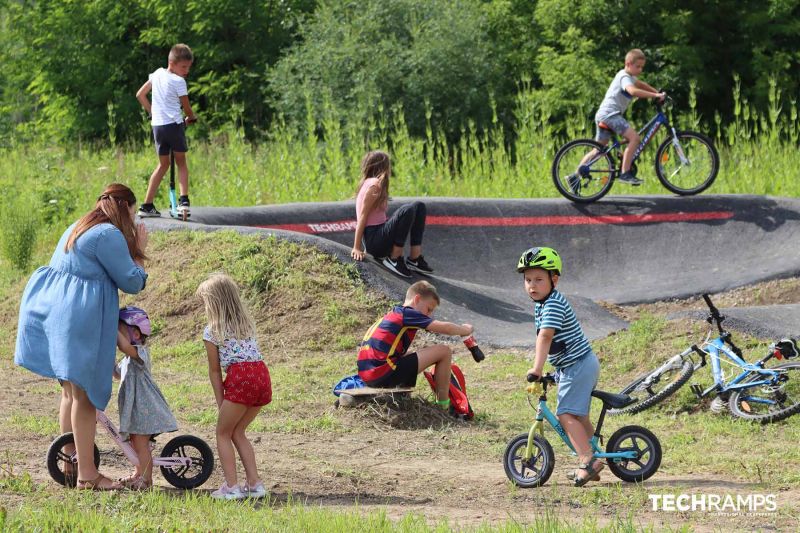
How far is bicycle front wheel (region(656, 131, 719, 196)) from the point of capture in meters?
14.6

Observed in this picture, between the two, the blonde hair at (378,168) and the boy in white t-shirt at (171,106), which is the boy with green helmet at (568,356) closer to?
the blonde hair at (378,168)

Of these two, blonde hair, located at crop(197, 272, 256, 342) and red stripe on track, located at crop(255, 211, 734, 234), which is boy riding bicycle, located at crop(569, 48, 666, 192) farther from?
blonde hair, located at crop(197, 272, 256, 342)

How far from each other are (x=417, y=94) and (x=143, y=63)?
1016 centimetres

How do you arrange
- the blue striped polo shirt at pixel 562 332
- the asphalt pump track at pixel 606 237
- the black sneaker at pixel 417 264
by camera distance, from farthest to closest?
1. the asphalt pump track at pixel 606 237
2. the black sneaker at pixel 417 264
3. the blue striped polo shirt at pixel 562 332

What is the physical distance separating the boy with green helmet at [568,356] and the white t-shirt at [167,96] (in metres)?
6.41

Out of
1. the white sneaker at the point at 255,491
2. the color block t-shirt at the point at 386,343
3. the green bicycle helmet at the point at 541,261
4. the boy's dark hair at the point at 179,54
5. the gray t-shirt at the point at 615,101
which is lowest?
the white sneaker at the point at 255,491

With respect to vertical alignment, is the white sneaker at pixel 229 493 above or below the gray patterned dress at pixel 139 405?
below

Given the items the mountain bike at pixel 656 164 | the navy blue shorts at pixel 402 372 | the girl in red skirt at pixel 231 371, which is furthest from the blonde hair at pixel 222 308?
the mountain bike at pixel 656 164

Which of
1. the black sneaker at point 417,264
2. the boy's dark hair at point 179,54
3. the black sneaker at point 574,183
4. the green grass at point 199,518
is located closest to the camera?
the green grass at point 199,518

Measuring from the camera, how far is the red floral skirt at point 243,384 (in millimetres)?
5816

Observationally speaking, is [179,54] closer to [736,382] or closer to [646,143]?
[646,143]

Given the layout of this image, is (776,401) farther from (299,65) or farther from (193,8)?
(193,8)

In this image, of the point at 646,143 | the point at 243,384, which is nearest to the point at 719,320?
the point at 243,384

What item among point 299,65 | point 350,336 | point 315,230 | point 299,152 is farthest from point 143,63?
point 350,336
